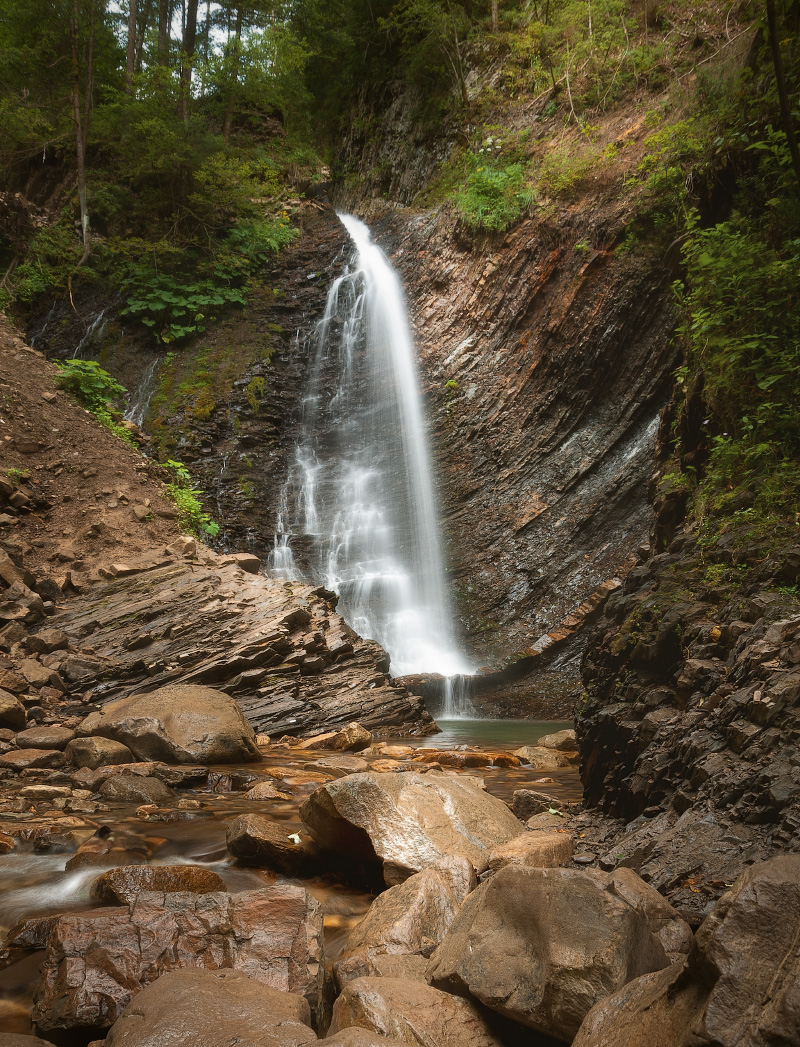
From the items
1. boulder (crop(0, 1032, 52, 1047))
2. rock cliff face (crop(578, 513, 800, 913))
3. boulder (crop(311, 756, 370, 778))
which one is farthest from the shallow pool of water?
boulder (crop(0, 1032, 52, 1047))

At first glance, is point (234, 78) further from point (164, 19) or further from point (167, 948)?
point (167, 948)

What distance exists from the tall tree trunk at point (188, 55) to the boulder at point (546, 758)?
21.9m

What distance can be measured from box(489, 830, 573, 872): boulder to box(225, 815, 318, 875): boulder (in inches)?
52.0

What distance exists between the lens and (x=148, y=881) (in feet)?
11.7

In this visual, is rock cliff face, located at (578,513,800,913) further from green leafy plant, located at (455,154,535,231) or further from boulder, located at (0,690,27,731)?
green leafy plant, located at (455,154,535,231)

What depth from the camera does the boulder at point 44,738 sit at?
6.53 m

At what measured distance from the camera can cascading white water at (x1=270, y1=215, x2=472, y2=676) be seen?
13.8m

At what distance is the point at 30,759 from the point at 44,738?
0.47 m

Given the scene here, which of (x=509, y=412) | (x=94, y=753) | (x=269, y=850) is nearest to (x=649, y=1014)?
(x=269, y=850)

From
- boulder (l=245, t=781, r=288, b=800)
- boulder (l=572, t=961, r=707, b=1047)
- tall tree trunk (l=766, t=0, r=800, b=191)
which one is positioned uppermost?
tall tree trunk (l=766, t=0, r=800, b=191)

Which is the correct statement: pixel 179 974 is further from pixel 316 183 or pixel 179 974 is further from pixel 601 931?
pixel 316 183

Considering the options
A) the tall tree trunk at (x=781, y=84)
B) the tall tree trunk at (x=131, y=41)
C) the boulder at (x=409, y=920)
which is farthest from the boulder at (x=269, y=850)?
the tall tree trunk at (x=131, y=41)

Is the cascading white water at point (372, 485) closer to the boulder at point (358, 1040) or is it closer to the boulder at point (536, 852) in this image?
the boulder at point (536, 852)

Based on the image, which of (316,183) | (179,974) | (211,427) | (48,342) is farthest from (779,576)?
(316,183)
